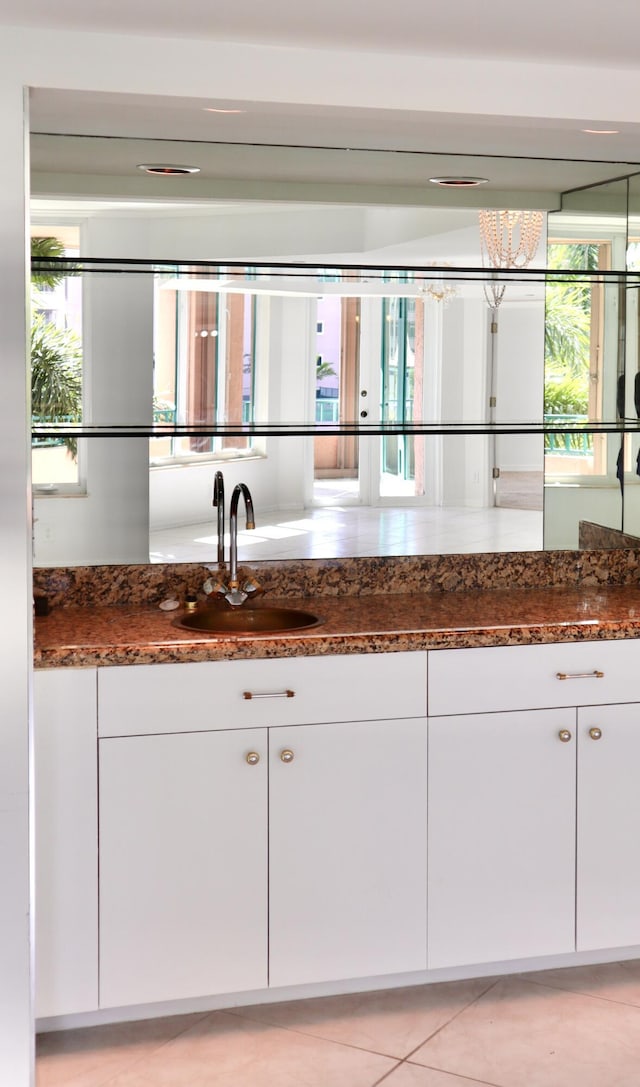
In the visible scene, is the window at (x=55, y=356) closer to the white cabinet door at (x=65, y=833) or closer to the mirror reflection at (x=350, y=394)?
the mirror reflection at (x=350, y=394)

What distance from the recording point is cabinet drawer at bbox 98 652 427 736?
3035 mm

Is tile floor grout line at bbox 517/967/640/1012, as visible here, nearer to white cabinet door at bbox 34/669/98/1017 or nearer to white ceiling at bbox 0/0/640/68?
white cabinet door at bbox 34/669/98/1017

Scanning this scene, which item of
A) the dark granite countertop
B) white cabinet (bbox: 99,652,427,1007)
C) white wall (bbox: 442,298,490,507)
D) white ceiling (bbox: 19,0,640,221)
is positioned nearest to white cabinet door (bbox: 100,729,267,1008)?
white cabinet (bbox: 99,652,427,1007)

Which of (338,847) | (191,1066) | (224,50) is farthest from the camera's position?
(338,847)

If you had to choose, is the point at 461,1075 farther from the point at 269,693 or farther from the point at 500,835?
the point at 269,693

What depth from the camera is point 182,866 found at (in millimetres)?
3086

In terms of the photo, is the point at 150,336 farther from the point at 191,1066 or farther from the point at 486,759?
the point at 191,1066

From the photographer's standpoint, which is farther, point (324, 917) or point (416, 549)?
A: point (416, 549)

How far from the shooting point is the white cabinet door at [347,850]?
124 inches

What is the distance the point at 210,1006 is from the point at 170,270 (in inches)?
79.5

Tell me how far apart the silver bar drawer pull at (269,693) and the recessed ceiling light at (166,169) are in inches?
58.6

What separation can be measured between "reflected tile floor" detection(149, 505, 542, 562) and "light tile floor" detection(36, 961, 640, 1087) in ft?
4.16

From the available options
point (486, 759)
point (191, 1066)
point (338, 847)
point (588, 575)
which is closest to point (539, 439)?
point (588, 575)

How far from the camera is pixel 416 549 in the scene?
3799 millimetres
